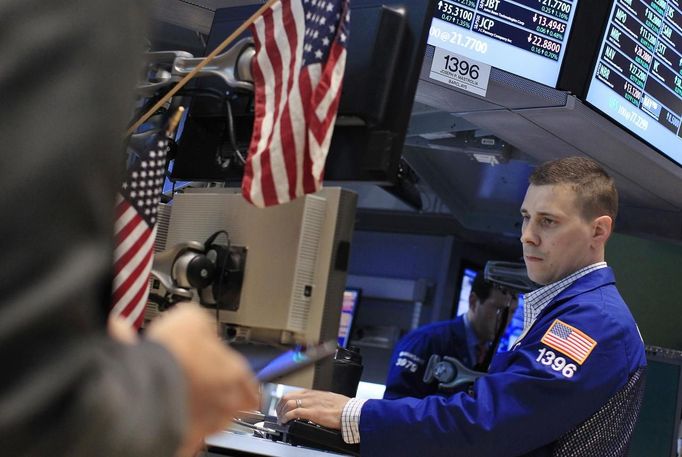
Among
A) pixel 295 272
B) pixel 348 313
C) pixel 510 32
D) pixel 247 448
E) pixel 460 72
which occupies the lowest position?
pixel 348 313

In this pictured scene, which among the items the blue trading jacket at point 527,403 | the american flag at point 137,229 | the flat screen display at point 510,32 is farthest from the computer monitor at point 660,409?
the american flag at point 137,229

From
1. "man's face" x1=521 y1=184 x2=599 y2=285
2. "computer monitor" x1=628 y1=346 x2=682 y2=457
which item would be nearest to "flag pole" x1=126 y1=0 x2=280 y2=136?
"man's face" x1=521 y1=184 x2=599 y2=285

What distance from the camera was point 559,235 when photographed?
111 inches

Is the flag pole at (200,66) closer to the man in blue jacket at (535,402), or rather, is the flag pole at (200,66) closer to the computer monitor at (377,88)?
the computer monitor at (377,88)

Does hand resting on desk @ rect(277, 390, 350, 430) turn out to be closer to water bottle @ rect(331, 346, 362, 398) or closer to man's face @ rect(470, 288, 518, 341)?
water bottle @ rect(331, 346, 362, 398)

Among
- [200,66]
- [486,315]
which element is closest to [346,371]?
[200,66]

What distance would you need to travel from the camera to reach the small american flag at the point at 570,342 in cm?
249

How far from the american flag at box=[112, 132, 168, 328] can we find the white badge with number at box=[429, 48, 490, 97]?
1.83 metres

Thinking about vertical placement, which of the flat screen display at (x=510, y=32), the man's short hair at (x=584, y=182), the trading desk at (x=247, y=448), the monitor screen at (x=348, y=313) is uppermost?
the flat screen display at (x=510, y=32)

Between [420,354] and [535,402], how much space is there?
2.83 metres

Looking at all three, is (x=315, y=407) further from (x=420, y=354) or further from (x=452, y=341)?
(x=452, y=341)

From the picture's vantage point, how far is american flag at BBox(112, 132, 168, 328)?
155 centimetres

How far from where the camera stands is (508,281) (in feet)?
15.1

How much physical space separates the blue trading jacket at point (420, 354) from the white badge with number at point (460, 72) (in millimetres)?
1988
